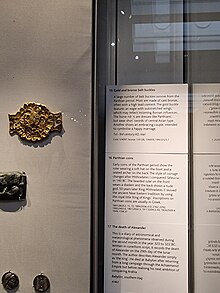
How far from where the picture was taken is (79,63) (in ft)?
4.95

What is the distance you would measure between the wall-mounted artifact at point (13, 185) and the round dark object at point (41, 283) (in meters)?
0.25

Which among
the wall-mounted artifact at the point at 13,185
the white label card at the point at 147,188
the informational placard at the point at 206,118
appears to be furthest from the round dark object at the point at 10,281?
the informational placard at the point at 206,118

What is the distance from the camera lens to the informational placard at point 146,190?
150cm

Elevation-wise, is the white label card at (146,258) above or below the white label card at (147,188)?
below

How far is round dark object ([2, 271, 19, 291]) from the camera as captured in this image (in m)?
1.49

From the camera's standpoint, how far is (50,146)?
1511mm

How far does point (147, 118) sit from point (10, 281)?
0.68 metres

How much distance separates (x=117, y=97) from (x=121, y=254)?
51 centimetres

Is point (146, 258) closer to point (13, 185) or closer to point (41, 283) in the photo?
point (41, 283)

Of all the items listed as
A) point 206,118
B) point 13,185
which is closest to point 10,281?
point 13,185

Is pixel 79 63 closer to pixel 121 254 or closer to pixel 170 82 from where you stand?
pixel 170 82

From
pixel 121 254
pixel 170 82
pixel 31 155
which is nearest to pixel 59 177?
pixel 31 155

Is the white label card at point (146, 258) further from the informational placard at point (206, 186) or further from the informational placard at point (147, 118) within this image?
the informational placard at point (147, 118)

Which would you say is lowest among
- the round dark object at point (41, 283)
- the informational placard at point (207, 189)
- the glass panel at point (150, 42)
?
the round dark object at point (41, 283)
